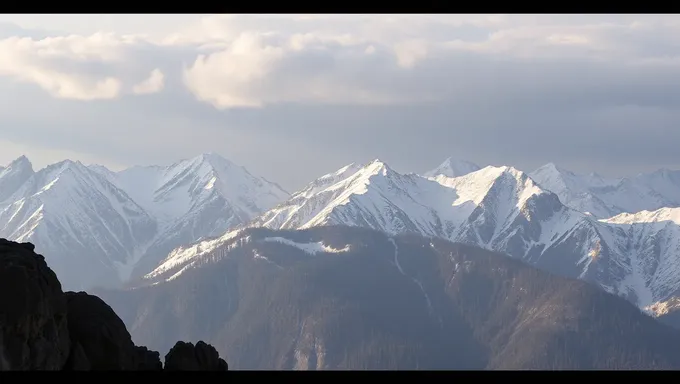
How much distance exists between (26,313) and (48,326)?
1.40m

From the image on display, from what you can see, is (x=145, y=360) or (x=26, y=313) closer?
(x=26, y=313)

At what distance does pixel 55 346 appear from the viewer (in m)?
25.7

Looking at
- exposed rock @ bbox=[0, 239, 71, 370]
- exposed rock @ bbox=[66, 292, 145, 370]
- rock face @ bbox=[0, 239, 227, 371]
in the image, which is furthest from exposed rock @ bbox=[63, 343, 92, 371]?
exposed rock @ bbox=[0, 239, 71, 370]

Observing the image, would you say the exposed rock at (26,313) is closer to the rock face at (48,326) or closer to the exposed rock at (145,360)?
the rock face at (48,326)

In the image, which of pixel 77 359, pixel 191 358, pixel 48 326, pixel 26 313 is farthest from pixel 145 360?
pixel 26 313

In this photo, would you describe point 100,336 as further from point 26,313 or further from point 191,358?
point 191,358

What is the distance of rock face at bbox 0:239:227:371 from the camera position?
77.3 feet

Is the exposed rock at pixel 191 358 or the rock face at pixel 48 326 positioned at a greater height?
the rock face at pixel 48 326

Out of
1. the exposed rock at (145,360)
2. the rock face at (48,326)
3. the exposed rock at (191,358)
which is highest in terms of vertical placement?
the rock face at (48,326)

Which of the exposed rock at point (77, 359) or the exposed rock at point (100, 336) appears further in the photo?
the exposed rock at point (100, 336)

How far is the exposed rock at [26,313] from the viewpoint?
23375 millimetres

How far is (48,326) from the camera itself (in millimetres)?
25266

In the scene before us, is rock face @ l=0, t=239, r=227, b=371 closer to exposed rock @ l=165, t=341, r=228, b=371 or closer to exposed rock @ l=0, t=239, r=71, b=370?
exposed rock @ l=0, t=239, r=71, b=370

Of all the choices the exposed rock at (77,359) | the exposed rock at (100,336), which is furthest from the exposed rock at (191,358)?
the exposed rock at (77,359)
